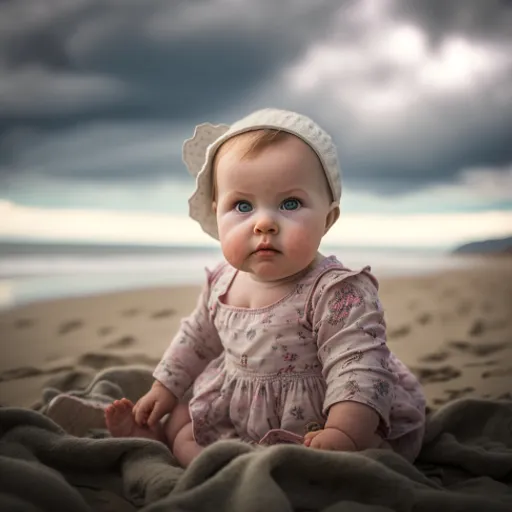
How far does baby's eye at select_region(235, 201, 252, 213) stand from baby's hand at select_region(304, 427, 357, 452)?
1.18 feet

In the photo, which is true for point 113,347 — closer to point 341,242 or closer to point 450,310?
point 450,310

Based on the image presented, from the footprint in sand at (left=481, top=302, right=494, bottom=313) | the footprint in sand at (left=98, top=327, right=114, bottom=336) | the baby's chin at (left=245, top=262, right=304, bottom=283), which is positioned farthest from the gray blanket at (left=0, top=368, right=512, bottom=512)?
the footprint in sand at (left=481, top=302, right=494, bottom=313)

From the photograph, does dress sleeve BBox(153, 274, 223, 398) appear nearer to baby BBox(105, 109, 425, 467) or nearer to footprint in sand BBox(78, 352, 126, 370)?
baby BBox(105, 109, 425, 467)

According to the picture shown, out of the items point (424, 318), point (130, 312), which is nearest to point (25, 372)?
point (130, 312)

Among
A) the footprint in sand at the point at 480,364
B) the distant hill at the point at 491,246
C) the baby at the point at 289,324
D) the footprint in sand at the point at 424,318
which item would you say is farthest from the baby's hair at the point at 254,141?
the distant hill at the point at 491,246

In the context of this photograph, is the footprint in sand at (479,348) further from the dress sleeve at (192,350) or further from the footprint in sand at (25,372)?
the footprint in sand at (25,372)

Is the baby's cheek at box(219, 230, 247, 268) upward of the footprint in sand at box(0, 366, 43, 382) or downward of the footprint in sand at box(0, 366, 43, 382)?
upward

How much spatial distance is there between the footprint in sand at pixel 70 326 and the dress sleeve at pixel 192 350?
1051 millimetres

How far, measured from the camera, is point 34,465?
2.72 ft

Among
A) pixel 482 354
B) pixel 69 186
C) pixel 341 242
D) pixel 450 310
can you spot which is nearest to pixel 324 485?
pixel 482 354

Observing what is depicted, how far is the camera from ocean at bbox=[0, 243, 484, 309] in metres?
2.67

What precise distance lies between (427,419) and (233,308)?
426mm

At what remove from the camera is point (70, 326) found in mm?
2188

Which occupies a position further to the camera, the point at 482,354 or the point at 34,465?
the point at 482,354
